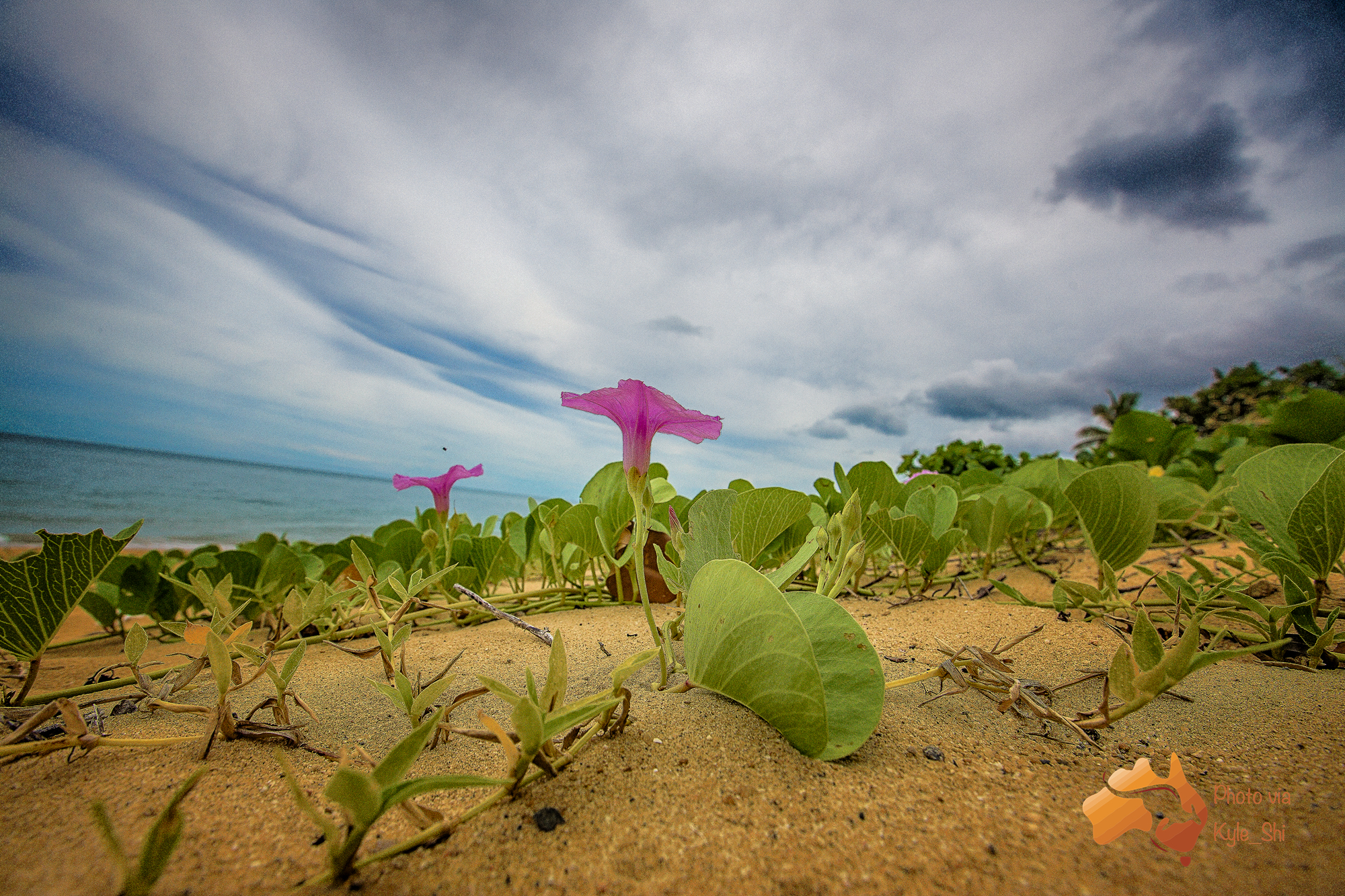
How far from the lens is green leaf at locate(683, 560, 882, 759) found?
1.76 ft

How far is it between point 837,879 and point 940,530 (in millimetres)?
962

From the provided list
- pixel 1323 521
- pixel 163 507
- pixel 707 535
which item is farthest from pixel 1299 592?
pixel 163 507

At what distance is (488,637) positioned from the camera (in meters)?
1.23

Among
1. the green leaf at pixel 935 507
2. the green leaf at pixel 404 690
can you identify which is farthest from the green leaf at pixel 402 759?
the green leaf at pixel 935 507

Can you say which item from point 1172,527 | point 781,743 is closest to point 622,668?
point 781,743

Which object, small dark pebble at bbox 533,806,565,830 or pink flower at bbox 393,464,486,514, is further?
pink flower at bbox 393,464,486,514

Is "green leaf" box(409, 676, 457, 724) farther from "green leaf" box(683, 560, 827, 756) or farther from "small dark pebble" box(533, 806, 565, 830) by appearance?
"green leaf" box(683, 560, 827, 756)

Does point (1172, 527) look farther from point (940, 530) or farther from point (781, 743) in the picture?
point (781, 743)

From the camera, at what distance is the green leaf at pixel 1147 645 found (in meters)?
0.54

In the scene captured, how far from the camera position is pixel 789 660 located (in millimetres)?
541

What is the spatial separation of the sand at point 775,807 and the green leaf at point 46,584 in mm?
182

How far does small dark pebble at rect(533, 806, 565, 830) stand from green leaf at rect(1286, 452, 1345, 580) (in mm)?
1152

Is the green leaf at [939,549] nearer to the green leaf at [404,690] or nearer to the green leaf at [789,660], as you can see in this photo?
the green leaf at [789,660]

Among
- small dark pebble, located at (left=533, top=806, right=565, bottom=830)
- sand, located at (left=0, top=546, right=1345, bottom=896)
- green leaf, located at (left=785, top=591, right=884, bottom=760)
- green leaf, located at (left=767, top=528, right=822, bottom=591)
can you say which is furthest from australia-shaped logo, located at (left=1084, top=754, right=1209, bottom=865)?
small dark pebble, located at (left=533, top=806, right=565, bottom=830)
